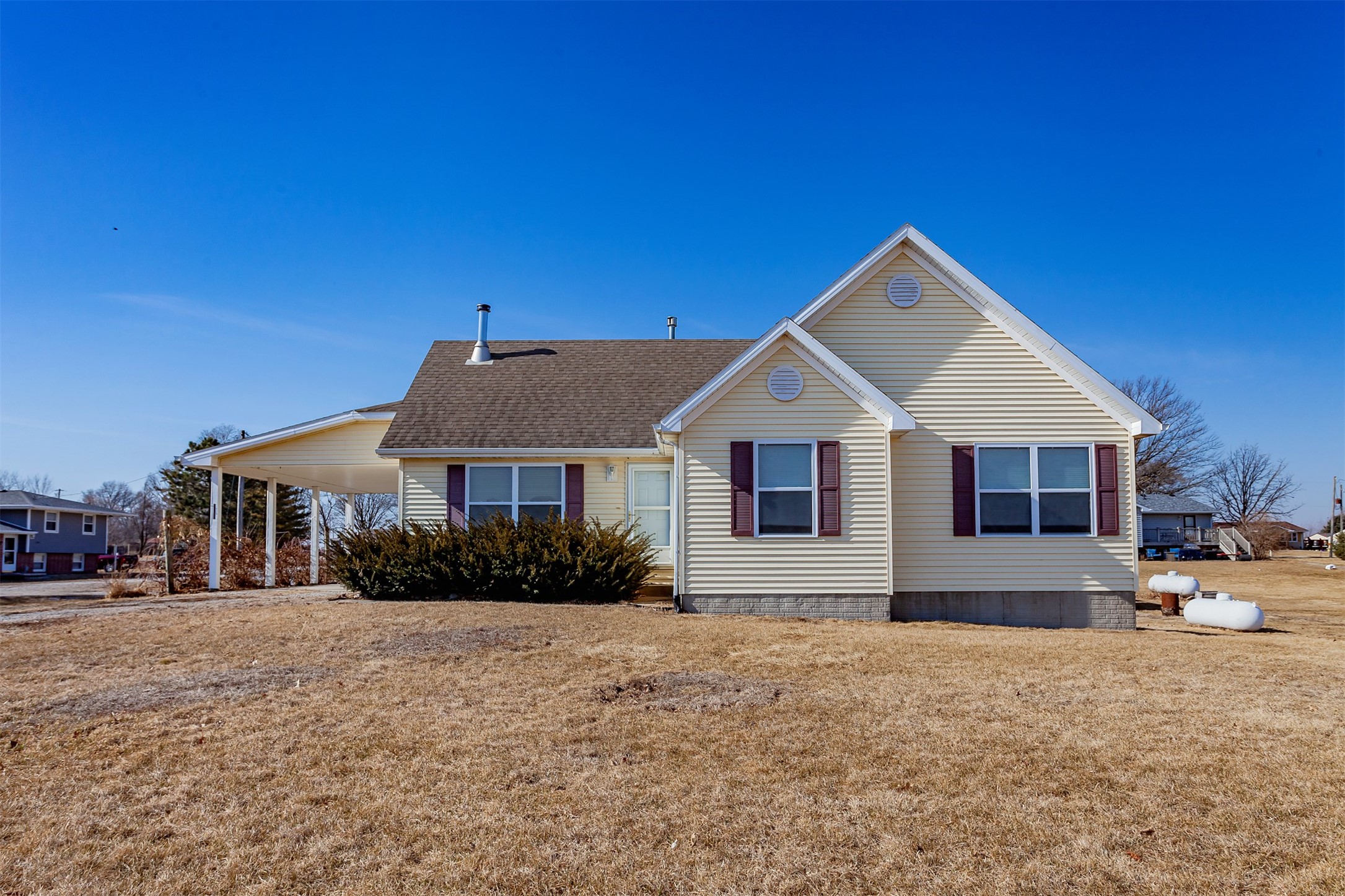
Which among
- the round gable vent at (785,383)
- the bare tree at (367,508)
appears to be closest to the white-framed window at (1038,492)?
the round gable vent at (785,383)

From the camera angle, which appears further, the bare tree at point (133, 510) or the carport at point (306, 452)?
the bare tree at point (133, 510)

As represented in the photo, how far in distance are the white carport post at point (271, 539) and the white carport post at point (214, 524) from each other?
2.01 m

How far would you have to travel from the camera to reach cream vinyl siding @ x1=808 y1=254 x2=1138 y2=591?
1484cm

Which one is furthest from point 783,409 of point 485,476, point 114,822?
point 114,822

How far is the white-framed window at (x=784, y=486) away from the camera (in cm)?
1432

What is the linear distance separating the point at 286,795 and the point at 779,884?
3.19 m

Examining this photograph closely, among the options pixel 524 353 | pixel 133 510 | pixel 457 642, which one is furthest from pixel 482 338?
pixel 133 510

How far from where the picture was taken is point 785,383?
47.1 feet

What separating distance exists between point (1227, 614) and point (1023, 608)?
3.45m

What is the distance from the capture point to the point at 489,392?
18.9m

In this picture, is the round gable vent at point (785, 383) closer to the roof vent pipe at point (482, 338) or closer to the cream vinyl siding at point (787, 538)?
the cream vinyl siding at point (787, 538)

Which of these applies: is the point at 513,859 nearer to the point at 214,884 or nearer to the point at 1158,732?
the point at 214,884

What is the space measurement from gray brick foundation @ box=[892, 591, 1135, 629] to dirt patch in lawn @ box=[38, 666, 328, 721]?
960cm

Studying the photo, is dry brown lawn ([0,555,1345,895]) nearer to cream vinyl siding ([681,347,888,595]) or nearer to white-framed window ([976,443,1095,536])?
cream vinyl siding ([681,347,888,595])
